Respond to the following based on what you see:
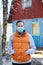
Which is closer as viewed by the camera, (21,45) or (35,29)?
(21,45)

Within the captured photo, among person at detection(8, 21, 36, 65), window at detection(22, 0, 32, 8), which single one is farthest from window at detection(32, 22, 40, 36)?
person at detection(8, 21, 36, 65)

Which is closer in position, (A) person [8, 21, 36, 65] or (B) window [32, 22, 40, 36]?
(A) person [8, 21, 36, 65]

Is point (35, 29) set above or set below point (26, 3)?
below

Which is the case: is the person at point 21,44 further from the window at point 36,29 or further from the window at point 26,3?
the window at point 26,3

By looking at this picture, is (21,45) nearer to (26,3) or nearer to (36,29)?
(36,29)

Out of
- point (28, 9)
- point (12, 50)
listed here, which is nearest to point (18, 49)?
point (12, 50)

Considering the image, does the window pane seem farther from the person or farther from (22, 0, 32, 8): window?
the person

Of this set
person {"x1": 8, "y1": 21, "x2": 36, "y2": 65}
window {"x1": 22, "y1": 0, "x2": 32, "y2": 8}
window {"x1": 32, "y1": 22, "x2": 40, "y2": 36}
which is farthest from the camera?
window {"x1": 22, "y1": 0, "x2": 32, "y2": 8}

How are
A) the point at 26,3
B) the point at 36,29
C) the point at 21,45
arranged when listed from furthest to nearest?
the point at 26,3 → the point at 36,29 → the point at 21,45

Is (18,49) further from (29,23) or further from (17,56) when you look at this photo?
(29,23)

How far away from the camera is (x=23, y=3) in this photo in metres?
4.70

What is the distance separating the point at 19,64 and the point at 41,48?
1064 millimetres

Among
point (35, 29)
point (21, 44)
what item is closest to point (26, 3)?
point (35, 29)

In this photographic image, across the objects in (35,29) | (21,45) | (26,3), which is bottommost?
(21,45)
